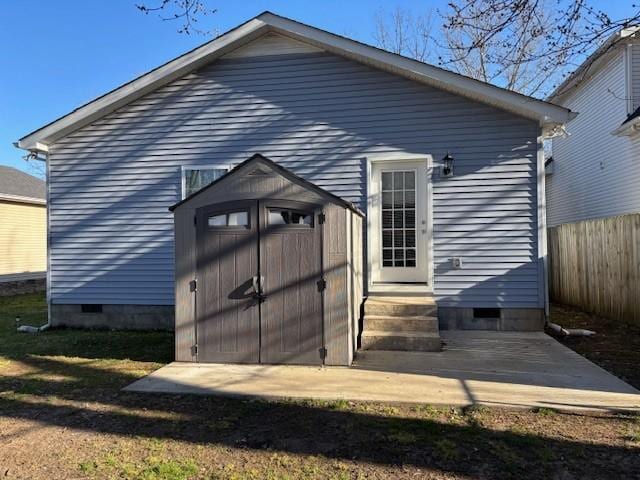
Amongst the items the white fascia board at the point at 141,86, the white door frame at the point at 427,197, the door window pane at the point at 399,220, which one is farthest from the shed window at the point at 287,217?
the white fascia board at the point at 141,86

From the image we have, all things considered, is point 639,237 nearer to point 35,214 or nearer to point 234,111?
point 234,111

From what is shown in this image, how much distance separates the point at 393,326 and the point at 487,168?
2923mm

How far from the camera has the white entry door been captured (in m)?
7.79

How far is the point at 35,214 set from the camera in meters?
17.2

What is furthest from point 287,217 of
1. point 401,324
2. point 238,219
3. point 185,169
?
point 185,169

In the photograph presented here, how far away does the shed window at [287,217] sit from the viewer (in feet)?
18.7

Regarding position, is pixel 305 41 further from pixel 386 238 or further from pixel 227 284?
pixel 227 284

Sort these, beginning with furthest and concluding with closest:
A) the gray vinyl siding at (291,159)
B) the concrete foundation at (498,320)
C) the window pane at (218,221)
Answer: the gray vinyl siding at (291,159) → the concrete foundation at (498,320) → the window pane at (218,221)

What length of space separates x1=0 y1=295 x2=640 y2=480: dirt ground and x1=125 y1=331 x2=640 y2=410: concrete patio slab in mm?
208

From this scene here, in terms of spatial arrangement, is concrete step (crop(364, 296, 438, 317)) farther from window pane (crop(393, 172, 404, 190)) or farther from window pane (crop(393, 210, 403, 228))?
window pane (crop(393, 172, 404, 190))

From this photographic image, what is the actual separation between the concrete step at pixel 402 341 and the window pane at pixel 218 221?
2.36 m

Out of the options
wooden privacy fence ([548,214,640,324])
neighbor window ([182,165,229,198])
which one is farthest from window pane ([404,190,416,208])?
wooden privacy fence ([548,214,640,324])

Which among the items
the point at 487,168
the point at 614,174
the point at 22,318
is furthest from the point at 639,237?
the point at 22,318

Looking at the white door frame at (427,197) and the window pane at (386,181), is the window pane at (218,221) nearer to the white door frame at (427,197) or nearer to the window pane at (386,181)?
the white door frame at (427,197)
